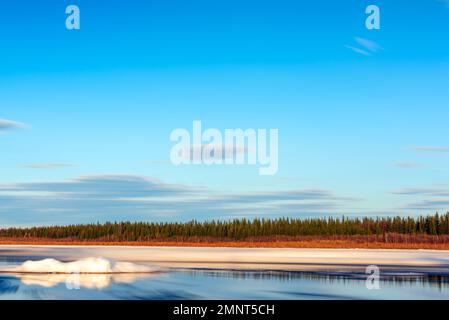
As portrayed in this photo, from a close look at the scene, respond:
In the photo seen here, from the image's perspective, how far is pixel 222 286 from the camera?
19.4m

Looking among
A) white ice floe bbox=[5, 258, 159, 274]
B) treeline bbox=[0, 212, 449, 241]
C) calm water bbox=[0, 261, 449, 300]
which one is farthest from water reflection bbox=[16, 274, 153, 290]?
treeline bbox=[0, 212, 449, 241]

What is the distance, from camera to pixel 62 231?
88750mm

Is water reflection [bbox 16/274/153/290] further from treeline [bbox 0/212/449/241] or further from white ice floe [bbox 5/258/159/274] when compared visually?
treeline [bbox 0/212/449/241]

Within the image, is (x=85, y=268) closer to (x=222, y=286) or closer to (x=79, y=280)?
(x=79, y=280)

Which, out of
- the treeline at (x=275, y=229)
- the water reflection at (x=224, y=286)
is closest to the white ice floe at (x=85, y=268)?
the water reflection at (x=224, y=286)

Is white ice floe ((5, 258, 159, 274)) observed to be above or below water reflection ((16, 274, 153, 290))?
above

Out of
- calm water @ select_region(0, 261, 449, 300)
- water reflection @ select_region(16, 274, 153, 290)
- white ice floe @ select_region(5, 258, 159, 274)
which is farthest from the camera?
white ice floe @ select_region(5, 258, 159, 274)

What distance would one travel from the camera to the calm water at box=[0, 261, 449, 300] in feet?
57.1
